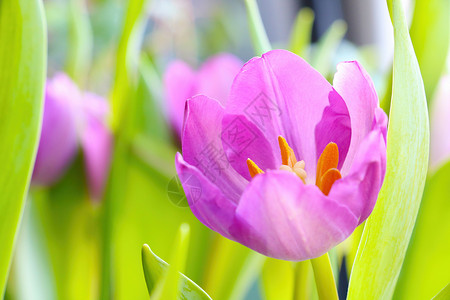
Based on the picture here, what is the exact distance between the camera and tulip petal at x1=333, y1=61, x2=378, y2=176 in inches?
5.1

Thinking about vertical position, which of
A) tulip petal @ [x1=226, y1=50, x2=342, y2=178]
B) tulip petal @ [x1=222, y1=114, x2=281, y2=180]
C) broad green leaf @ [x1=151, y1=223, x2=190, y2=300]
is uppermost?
tulip petal @ [x1=226, y1=50, x2=342, y2=178]

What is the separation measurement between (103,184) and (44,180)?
3 centimetres

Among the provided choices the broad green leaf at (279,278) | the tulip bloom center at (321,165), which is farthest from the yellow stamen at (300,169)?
the broad green leaf at (279,278)

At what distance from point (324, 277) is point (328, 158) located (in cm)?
3

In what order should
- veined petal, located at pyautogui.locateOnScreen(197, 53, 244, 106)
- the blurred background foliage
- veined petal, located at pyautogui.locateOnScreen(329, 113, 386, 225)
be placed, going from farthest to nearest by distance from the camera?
veined petal, located at pyautogui.locateOnScreen(197, 53, 244, 106) → the blurred background foliage → veined petal, located at pyautogui.locateOnScreen(329, 113, 386, 225)

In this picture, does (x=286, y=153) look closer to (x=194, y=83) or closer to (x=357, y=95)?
(x=357, y=95)

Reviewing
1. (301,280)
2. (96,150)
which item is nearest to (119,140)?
(96,150)

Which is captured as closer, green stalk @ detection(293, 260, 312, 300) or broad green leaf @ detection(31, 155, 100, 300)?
green stalk @ detection(293, 260, 312, 300)

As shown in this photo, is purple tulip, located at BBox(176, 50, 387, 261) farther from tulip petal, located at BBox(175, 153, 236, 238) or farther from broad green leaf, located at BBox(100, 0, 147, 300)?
broad green leaf, located at BBox(100, 0, 147, 300)

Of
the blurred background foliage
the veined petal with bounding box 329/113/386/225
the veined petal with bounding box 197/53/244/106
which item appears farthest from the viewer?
the veined petal with bounding box 197/53/244/106

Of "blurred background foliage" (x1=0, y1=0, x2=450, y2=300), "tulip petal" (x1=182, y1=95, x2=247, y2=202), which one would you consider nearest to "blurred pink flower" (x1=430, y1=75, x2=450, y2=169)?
"blurred background foliage" (x1=0, y1=0, x2=450, y2=300)

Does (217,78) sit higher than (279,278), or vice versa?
(217,78)

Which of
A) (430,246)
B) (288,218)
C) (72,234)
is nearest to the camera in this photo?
(288,218)

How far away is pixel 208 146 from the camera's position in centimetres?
14
